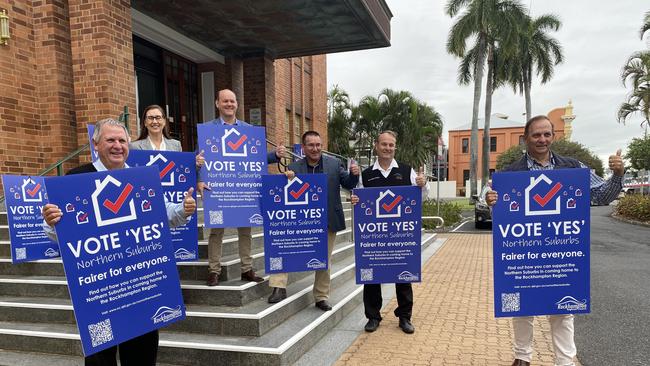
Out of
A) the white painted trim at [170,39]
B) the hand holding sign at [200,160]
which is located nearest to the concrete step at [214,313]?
the hand holding sign at [200,160]

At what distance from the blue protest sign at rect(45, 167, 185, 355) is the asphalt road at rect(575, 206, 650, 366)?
142 inches

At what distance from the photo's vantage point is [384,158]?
3.95 meters

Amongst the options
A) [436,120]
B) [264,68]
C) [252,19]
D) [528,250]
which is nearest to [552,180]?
[528,250]

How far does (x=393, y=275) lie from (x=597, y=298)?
3.47 metres

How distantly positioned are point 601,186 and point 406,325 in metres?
2.21

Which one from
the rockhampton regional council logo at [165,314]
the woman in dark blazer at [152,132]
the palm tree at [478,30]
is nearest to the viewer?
the rockhampton regional council logo at [165,314]

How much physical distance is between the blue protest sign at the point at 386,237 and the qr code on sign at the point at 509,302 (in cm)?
108

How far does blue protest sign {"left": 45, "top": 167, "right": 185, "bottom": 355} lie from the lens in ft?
7.02

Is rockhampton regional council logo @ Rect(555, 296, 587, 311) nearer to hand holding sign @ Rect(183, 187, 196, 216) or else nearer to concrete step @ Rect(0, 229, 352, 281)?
hand holding sign @ Rect(183, 187, 196, 216)

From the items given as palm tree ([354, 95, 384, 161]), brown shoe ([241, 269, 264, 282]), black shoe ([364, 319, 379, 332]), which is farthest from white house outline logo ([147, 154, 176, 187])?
→ palm tree ([354, 95, 384, 161])

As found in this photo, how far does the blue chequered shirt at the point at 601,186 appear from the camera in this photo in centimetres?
295

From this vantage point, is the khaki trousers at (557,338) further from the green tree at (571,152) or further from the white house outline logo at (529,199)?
the green tree at (571,152)

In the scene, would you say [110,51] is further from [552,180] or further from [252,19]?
[552,180]

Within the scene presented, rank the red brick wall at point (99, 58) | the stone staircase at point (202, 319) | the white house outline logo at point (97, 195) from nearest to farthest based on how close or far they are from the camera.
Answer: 1. the white house outline logo at point (97, 195)
2. the stone staircase at point (202, 319)
3. the red brick wall at point (99, 58)
